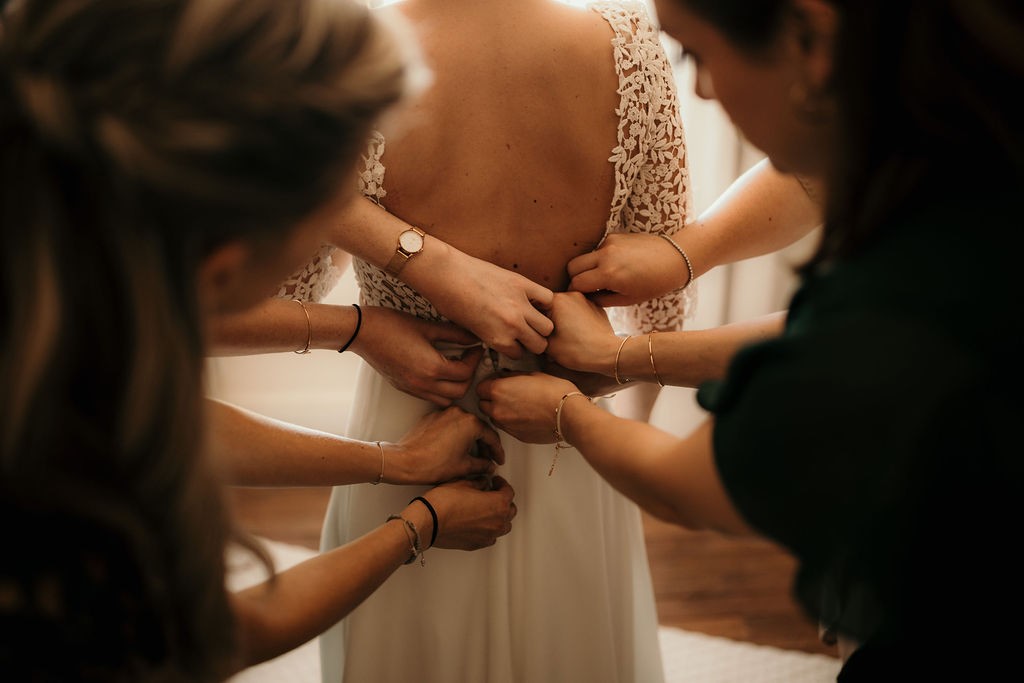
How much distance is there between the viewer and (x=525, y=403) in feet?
4.14

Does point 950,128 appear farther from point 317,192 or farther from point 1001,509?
point 317,192

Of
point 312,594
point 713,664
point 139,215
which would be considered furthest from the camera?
point 713,664

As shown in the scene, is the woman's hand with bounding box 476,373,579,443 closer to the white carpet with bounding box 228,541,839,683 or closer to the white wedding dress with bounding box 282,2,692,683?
the white wedding dress with bounding box 282,2,692,683

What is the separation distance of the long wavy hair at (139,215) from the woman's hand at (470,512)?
23.4 inches

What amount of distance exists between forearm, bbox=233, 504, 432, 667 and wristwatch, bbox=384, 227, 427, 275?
0.36 m

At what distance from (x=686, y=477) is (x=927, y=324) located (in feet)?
0.81

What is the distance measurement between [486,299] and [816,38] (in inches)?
24.6

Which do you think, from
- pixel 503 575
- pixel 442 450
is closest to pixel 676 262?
pixel 442 450

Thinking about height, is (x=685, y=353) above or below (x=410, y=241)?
below

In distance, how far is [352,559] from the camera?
1.06 m

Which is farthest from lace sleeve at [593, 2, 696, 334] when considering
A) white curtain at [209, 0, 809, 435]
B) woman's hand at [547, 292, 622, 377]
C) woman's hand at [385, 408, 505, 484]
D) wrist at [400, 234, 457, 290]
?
white curtain at [209, 0, 809, 435]

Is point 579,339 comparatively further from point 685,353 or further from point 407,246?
point 407,246

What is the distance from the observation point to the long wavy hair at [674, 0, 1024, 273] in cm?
64

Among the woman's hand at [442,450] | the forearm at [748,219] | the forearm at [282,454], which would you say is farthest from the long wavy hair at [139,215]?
the forearm at [748,219]
